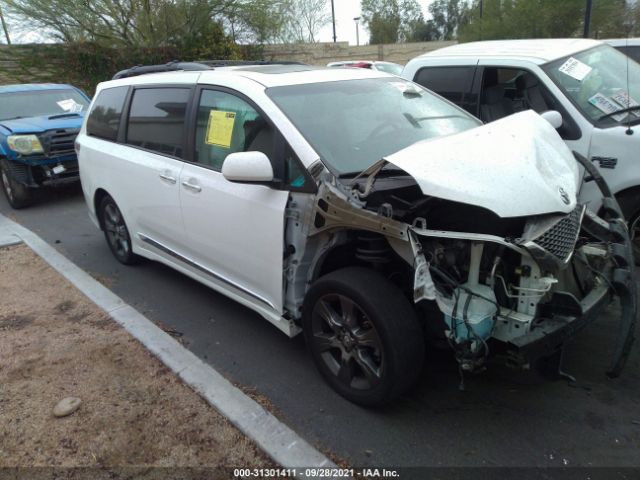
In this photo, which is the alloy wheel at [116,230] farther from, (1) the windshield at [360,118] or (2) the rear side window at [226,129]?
(1) the windshield at [360,118]

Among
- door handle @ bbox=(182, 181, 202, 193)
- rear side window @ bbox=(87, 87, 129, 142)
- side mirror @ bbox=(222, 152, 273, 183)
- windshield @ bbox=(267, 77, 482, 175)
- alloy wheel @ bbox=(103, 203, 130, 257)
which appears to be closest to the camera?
side mirror @ bbox=(222, 152, 273, 183)

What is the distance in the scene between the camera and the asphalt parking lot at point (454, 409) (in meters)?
2.56

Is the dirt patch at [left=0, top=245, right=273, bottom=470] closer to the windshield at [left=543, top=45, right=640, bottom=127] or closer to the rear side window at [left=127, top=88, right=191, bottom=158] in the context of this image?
the rear side window at [left=127, top=88, right=191, bottom=158]

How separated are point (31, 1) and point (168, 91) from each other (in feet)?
56.0

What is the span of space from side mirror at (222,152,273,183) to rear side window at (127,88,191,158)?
3.42 ft

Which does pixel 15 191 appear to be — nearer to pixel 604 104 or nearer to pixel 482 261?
pixel 482 261

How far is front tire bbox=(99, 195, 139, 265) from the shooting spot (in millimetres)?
5036

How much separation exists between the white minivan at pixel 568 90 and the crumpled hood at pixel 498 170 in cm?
136

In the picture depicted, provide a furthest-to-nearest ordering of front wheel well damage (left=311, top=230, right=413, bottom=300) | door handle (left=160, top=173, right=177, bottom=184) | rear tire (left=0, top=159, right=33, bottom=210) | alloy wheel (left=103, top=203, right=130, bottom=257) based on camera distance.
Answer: rear tire (left=0, top=159, right=33, bottom=210) → alloy wheel (left=103, top=203, right=130, bottom=257) → door handle (left=160, top=173, right=177, bottom=184) → front wheel well damage (left=311, top=230, right=413, bottom=300)

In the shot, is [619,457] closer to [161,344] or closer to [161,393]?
[161,393]

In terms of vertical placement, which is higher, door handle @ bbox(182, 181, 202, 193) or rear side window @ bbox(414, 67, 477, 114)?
rear side window @ bbox(414, 67, 477, 114)

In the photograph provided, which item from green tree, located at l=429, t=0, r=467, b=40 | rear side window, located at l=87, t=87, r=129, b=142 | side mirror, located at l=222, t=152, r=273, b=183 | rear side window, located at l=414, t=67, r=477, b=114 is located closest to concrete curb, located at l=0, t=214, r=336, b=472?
side mirror, located at l=222, t=152, r=273, b=183

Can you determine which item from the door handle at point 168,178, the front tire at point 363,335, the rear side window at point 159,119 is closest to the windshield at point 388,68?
the rear side window at point 159,119

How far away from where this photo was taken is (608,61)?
16.1 ft
